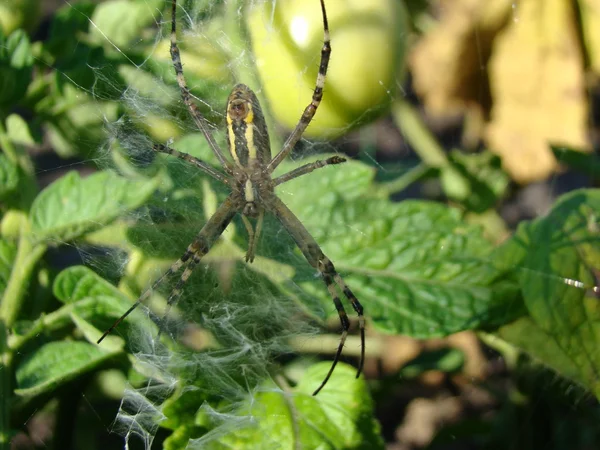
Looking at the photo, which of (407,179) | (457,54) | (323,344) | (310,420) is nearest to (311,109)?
(407,179)

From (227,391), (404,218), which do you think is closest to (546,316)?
(404,218)

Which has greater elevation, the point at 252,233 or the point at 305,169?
the point at 305,169

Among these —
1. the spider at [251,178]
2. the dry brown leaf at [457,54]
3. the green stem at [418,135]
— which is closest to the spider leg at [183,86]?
the spider at [251,178]

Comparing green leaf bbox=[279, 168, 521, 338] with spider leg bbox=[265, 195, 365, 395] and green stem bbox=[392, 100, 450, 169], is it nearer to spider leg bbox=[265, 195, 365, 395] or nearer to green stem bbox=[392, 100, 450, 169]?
spider leg bbox=[265, 195, 365, 395]

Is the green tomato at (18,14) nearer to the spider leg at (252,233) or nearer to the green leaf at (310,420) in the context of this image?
the spider leg at (252,233)

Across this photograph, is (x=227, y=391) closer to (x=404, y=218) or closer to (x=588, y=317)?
(x=404, y=218)

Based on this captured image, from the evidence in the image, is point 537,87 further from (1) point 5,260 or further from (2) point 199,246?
(1) point 5,260

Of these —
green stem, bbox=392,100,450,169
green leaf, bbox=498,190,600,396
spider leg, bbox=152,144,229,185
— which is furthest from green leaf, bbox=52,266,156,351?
green stem, bbox=392,100,450,169
